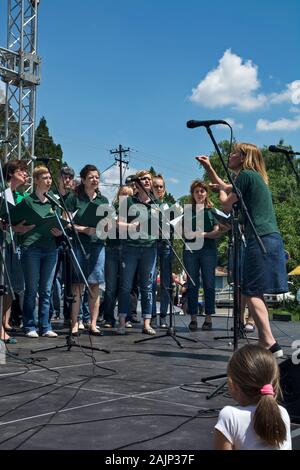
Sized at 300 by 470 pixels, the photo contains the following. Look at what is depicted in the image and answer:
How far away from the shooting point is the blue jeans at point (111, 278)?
24.1 feet

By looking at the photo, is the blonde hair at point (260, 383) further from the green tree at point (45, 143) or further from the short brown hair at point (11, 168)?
the green tree at point (45, 143)

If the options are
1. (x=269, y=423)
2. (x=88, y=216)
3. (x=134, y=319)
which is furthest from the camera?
(x=134, y=319)

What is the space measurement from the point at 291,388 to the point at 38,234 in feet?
13.0

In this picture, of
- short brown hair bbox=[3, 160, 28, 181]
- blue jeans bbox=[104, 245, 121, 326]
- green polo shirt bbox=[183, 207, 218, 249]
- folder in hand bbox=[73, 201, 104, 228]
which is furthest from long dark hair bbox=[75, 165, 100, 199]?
green polo shirt bbox=[183, 207, 218, 249]

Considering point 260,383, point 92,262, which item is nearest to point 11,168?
point 92,262

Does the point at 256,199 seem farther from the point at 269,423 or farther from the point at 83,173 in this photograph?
the point at 83,173

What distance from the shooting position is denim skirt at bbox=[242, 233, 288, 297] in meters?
4.02

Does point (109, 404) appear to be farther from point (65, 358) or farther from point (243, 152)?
point (243, 152)

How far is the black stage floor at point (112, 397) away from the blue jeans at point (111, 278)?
5.68ft

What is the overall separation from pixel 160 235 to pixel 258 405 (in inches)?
185

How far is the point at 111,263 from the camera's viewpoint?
742 cm

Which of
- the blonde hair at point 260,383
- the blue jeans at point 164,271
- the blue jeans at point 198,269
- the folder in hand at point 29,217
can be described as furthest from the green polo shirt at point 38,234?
the blonde hair at point 260,383

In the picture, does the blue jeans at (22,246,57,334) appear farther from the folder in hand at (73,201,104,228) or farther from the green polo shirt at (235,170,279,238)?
the green polo shirt at (235,170,279,238)

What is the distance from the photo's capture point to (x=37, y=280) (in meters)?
6.31
